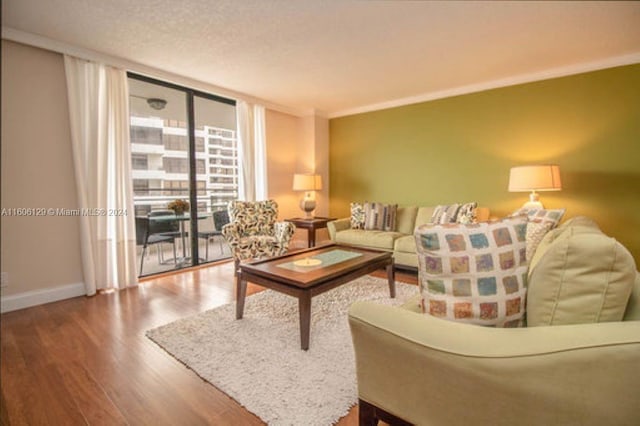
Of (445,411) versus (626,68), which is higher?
(626,68)

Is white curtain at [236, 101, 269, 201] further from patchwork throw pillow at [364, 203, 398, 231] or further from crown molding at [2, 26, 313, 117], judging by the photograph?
patchwork throw pillow at [364, 203, 398, 231]

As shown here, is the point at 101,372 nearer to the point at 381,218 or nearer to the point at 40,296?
the point at 40,296

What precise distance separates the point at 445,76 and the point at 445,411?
11.5ft

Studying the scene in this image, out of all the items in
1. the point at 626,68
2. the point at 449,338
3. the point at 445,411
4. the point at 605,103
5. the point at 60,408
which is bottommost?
the point at 60,408

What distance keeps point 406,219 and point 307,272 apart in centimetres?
238

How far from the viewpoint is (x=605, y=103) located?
319 cm

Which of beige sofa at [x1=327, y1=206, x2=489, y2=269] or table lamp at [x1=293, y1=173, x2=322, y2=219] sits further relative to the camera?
table lamp at [x1=293, y1=173, x2=322, y2=219]

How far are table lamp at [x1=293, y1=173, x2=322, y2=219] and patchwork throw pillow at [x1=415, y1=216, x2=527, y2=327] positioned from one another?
3.62 meters

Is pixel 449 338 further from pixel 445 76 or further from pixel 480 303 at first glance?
pixel 445 76

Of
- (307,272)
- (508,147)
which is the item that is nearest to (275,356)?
(307,272)

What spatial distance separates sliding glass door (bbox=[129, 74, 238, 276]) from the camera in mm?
3645

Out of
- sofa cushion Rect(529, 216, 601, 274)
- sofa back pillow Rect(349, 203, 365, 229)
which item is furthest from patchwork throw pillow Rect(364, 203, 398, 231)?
sofa cushion Rect(529, 216, 601, 274)

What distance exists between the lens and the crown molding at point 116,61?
8.44 ft

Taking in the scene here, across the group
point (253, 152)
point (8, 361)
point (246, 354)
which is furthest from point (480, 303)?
point (253, 152)
